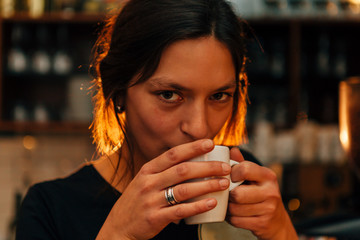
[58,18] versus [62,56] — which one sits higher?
[58,18]

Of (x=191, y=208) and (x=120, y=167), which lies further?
(x=120, y=167)

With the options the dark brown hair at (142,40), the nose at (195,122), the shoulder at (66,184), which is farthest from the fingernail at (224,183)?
the shoulder at (66,184)

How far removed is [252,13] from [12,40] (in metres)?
1.52

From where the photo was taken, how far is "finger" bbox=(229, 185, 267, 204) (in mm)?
708

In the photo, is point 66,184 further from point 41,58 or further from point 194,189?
point 41,58

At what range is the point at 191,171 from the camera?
0.66 meters

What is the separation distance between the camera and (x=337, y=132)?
8.23ft

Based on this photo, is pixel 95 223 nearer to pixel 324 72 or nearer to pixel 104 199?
pixel 104 199

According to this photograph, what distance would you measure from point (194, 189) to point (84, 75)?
2341 mm

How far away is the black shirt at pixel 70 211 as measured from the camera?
0.91 m

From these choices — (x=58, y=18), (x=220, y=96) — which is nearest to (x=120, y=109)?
(x=220, y=96)

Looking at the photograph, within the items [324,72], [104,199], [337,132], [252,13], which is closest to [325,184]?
[337,132]

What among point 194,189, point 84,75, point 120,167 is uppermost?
point 194,189

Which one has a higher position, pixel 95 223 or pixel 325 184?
pixel 95 223
